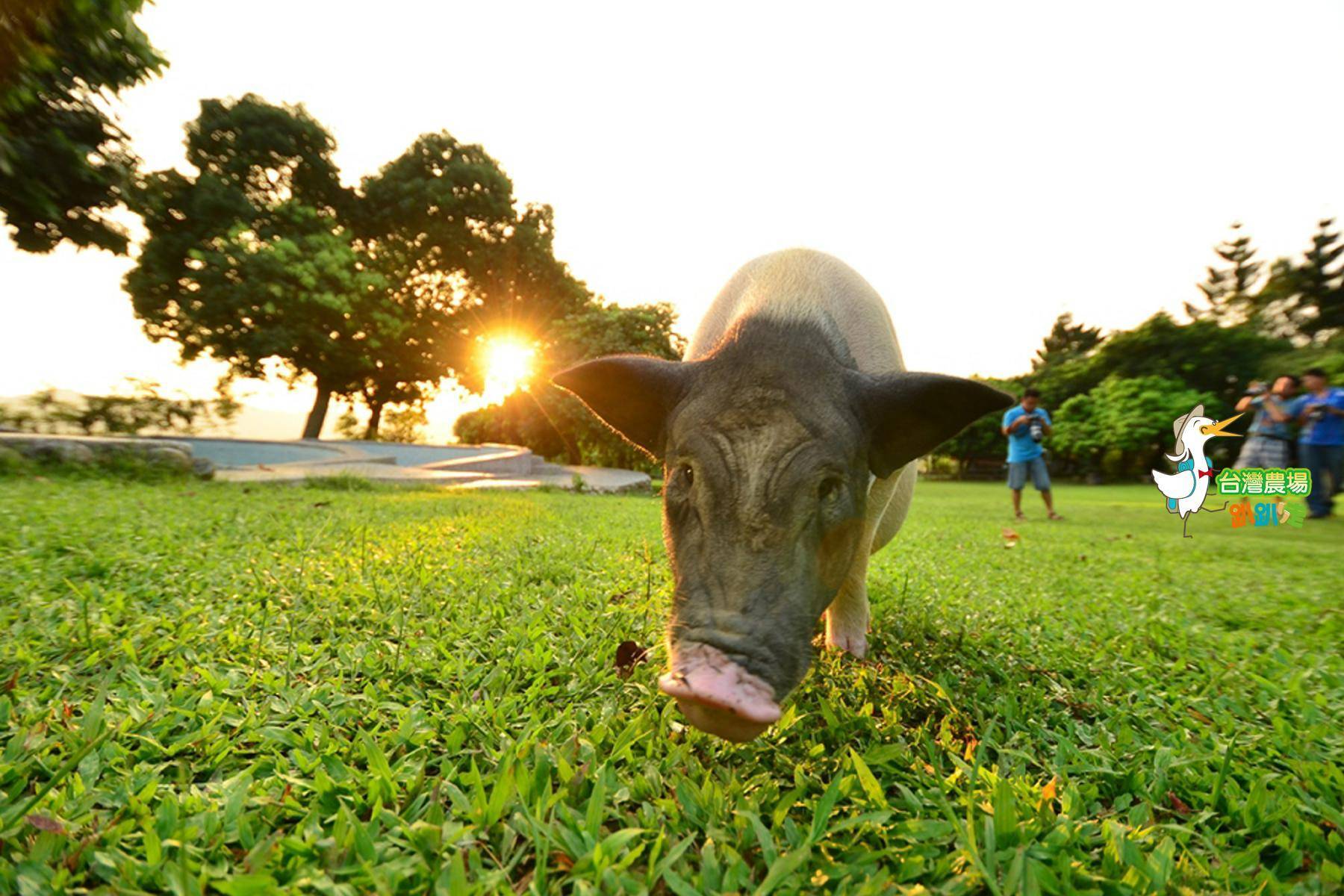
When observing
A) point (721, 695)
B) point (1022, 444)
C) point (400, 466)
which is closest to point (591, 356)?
point (400, 466)

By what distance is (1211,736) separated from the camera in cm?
190

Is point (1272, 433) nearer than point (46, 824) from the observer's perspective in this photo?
No

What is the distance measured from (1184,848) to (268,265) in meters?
24.2

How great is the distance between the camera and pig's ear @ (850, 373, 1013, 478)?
196cm

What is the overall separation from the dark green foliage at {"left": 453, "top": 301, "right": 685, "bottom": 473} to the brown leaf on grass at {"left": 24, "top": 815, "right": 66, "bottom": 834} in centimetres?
1467

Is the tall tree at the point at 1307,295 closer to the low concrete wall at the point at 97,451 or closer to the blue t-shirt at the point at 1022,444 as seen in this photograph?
the blue t-shirt at the point at 1022,444

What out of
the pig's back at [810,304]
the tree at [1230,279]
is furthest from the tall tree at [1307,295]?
the pig's back at [810,304]

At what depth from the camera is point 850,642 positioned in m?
2.57

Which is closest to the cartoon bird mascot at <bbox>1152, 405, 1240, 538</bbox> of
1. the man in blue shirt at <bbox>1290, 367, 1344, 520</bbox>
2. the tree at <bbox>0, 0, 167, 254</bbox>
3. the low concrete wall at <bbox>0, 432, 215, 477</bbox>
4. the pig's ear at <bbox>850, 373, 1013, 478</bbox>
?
the pig's ear at <bbox>850, 373, 1013, 478</bbox>

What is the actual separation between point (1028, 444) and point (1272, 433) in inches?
149

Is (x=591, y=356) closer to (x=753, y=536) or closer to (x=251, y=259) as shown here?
(x=251, y=259)

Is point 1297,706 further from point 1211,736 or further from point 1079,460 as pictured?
point 1079,460

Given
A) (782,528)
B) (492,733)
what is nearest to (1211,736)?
(782,528)

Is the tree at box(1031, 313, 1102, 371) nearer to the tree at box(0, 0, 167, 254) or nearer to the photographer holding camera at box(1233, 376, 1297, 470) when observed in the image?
the photographer holding camera at box(1233, 376, 1297, 470)
